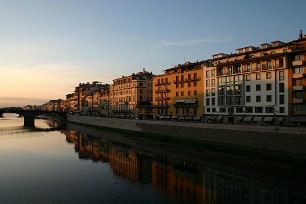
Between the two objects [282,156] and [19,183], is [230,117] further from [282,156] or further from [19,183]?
[19,183]

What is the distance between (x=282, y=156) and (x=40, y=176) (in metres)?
30.6

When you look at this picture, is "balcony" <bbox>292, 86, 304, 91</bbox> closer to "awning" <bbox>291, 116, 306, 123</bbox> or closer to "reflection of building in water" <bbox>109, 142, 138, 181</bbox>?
"awning" <bbox>291, 116, 306, 123</bbox>

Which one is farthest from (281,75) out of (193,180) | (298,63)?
(193,180)

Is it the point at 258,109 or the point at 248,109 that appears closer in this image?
the point at 258,109

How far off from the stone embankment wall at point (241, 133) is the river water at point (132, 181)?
7.47 metres

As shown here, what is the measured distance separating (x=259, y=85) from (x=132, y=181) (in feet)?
117

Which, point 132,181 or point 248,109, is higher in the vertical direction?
point 248,109

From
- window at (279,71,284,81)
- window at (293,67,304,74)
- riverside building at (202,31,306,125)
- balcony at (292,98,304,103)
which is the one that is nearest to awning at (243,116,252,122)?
riverside building at (202,31,306,125)

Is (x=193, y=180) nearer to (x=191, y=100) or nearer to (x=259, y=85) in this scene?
(x=259, y=85)

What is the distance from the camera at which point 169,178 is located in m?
35.6

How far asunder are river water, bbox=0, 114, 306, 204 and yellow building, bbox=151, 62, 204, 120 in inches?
993

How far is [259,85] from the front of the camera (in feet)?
192

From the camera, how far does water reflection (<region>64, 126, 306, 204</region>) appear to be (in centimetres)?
Result: 2798

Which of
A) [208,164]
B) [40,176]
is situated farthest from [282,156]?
[40,176]
